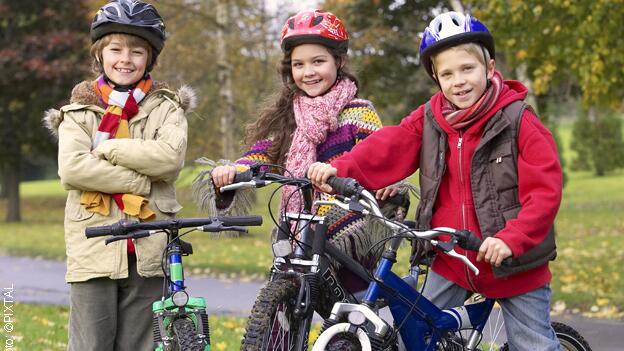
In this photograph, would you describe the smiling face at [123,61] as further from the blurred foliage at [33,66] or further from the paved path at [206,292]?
the blurred foliage at [33,66]

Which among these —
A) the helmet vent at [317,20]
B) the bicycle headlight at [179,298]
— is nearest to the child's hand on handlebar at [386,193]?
the helmet vent at [317,20]

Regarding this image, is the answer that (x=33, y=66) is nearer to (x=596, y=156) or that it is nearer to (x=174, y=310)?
(x=174, y=310)

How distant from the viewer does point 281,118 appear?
4965mm

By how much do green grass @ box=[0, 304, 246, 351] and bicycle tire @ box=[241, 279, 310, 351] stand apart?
3.35 meters

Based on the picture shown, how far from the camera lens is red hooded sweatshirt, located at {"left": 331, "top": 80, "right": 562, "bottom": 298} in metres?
3.90

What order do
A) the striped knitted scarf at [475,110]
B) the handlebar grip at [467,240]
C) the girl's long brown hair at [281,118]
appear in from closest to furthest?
the handlebar grip at [467,240] → the striped knitted scarf at [475,110] → the girl's long brown hair at [281,118]

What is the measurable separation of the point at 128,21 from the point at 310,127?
1006 mm

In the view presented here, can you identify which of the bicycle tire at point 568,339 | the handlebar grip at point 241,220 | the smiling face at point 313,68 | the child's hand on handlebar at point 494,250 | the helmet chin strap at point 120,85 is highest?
the smiling face at point 313,68

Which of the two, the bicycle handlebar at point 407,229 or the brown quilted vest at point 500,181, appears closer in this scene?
the bicycle handlebar at point 407,229

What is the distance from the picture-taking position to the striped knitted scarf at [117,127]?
4.68m

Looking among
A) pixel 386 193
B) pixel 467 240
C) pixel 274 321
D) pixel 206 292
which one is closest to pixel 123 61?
pixel 386 193

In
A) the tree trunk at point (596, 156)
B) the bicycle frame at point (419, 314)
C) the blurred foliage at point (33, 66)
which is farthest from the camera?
the tree trunk at point (596, 156)

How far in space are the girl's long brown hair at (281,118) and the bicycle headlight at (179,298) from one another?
1.14 meters

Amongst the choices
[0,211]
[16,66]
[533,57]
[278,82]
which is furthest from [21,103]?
[278,82]
